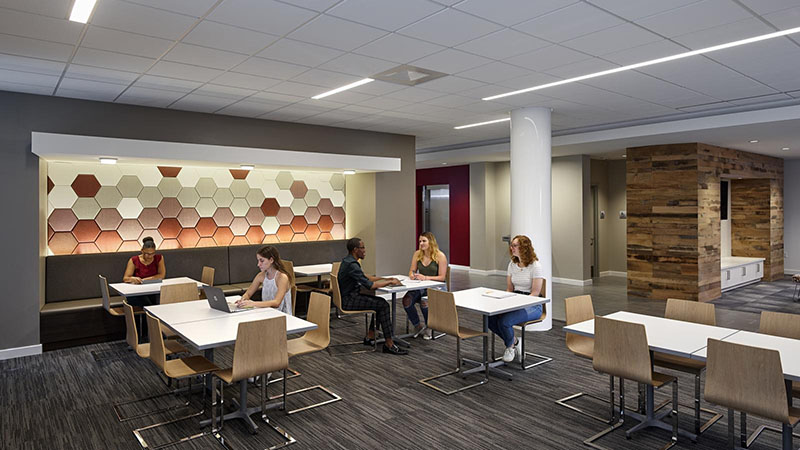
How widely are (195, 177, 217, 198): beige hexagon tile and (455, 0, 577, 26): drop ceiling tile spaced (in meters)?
5.58

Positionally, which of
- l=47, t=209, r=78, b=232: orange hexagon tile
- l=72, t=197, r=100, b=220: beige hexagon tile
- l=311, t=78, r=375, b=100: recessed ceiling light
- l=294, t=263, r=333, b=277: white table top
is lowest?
l=294, t=263, r=333, b=277: white table top

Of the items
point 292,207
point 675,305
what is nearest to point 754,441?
point 675,305

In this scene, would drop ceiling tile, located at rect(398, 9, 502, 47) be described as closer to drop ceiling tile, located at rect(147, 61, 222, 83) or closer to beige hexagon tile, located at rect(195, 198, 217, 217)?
drop ceiling tile, located at rect(147, 61, 222, 83)

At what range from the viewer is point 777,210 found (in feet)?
38.6

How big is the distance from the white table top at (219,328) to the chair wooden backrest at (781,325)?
3.35m

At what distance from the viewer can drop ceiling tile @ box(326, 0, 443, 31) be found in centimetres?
321

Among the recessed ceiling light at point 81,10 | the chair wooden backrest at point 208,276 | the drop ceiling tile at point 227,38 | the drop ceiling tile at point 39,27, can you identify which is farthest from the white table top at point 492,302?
the drop ceiling tile at point 39,27

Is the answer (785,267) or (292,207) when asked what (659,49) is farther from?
(785,267)

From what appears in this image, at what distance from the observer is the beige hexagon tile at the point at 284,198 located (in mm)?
8453

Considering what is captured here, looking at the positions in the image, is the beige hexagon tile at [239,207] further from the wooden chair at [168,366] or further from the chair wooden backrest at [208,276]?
the wooden chair at [168,366]

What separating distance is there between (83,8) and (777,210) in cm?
1391

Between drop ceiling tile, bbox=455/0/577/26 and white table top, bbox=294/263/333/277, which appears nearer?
drop ceiling tile, bbox=455/0/577/26

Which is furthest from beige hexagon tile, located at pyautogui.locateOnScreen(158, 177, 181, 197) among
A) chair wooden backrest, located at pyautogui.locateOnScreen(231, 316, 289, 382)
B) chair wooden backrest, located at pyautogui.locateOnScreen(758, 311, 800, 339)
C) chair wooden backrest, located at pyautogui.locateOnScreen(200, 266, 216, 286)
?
chair wooden backrest, located at pyautogui.locateOnScreen(758, 311, 800, 339)

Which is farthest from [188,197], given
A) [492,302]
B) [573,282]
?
[573,282]
